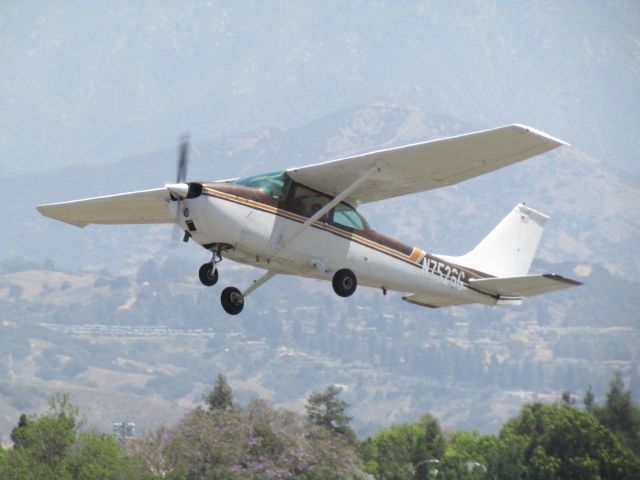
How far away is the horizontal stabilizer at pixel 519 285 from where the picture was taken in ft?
91.5

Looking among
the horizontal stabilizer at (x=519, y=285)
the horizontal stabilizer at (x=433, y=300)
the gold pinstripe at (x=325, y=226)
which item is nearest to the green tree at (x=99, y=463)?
the horizontal stabilizer at (x=433, y=300)

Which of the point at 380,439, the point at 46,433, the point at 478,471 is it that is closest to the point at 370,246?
the point at 46,433

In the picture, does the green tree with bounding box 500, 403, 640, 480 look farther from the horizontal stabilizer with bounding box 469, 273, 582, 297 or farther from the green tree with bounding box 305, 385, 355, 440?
the horizontal stabilizer with bounding box 469, 273, 582, 297

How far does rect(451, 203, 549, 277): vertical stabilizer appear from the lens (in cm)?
3200

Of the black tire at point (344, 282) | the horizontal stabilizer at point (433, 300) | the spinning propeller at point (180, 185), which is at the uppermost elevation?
the spinning propeller at point (180, 185)

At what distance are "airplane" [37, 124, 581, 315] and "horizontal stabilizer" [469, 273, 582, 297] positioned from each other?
29 millimetres

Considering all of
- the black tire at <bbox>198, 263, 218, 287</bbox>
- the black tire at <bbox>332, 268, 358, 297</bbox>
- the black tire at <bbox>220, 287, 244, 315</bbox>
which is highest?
the black tire at <bbox>332, 268, 358, 297</bbox>

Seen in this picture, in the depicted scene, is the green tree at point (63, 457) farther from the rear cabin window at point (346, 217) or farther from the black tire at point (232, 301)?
the rear cabin window at point (346, 217)

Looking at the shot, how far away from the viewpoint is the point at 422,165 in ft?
86.4

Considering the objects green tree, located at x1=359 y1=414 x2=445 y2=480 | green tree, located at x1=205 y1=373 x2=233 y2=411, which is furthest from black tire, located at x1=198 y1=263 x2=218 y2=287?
green tree, located at x1=359 y1=414 x2=445 y2=480

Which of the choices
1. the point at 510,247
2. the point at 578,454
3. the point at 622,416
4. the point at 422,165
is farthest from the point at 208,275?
the point at 622,416

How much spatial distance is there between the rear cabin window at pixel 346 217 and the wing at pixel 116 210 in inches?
143

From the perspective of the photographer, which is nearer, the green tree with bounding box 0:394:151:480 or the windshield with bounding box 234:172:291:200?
the windshield with bounding box 234:172:291:200

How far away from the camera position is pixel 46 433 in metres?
65.4
